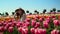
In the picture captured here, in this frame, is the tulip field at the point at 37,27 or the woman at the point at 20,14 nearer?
the tulip field at the point at 37,27

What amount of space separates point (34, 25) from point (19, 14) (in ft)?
10.3

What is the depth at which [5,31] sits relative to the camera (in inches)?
155

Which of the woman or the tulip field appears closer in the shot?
the tulip field

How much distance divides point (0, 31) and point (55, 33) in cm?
222

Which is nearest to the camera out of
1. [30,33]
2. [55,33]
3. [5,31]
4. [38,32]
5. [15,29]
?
[55,33]

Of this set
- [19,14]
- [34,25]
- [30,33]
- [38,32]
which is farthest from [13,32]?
[19,14]

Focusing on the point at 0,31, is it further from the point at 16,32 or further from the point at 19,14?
the point at 19,14

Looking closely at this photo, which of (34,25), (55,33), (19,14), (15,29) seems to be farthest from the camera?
(19,14)

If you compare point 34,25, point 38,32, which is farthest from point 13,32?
point 38,32

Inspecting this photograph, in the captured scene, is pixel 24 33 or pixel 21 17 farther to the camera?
pixel 21 17

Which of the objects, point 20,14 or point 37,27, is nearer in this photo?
point 37,27

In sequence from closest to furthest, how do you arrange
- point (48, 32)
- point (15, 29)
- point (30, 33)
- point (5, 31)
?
point (48, 32)
point (30, 33)
point (15, 29)
point (5, 31)

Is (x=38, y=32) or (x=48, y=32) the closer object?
(x=38, y=32)

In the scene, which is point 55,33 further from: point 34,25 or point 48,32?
point 34,25
